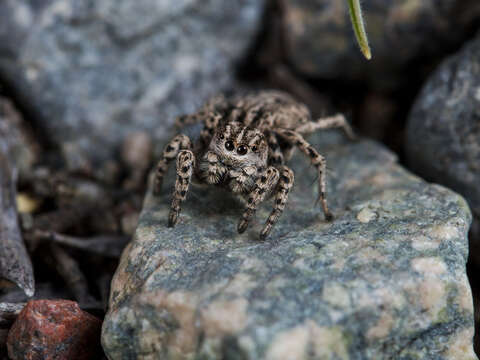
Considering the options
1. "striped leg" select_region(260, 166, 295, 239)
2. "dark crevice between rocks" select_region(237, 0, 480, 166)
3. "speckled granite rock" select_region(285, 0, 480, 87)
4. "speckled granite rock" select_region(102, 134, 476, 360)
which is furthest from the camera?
"dark crevice between rocks" select_region(237, 0, 480, 166)

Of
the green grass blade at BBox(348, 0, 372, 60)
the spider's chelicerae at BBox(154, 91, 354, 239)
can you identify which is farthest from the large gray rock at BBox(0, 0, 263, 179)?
Answer: the green grass blade at BBox(348, 0, 372, 60)

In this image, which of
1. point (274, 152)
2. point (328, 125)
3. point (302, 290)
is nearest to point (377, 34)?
point (328, 125)

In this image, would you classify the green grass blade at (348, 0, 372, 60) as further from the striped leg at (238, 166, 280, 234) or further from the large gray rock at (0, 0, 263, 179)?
the large gray rock at (0, 0, 263, 179)

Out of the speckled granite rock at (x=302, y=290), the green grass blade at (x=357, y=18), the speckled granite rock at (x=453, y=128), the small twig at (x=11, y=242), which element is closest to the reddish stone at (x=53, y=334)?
the speckled granite rock at (x=302, y=290)

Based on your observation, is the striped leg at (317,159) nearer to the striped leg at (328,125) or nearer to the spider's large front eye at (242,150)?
the striped leg at (328,125)

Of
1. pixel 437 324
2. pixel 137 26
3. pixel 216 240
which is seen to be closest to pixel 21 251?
pixel 216 240

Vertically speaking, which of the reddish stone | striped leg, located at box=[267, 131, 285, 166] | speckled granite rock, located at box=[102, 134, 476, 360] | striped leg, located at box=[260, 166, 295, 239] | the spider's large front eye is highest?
the spider's large front eye

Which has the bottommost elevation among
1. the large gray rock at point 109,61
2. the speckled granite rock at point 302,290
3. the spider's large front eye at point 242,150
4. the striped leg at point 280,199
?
the speckled granite rock at point 302,290
